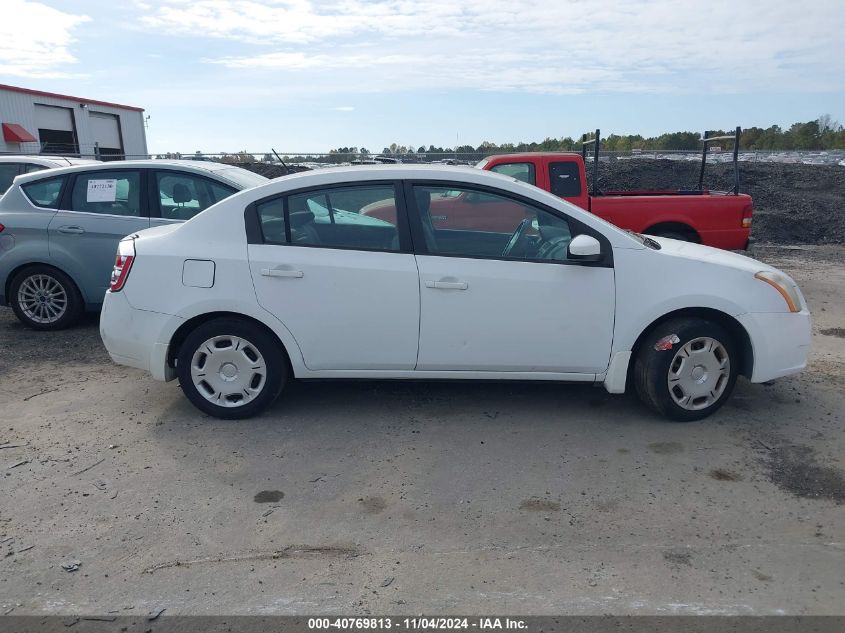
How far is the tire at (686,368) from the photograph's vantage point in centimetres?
457

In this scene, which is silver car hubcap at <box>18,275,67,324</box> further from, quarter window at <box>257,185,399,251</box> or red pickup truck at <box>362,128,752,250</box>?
red pickup truck at <box>362,128,752,250</box>

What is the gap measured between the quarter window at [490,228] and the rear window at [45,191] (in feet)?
14.9

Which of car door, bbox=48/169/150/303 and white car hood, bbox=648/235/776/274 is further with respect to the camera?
car door, bbox=48/169/150/303

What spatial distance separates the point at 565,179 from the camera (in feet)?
29.4

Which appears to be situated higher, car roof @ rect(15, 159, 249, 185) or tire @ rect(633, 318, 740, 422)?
car roof @ rect(15, 159, 249, 185)

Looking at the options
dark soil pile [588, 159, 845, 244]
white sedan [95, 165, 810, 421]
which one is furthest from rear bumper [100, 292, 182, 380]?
dark soil pile [588, 159, 845, 244]

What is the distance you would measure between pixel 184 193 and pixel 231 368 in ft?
10.0

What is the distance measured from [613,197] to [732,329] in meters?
4.59

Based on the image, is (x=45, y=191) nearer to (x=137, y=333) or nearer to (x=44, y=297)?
(x=44, y=297)

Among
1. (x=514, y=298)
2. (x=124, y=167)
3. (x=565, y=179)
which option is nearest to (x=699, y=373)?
(x=514, y=298)

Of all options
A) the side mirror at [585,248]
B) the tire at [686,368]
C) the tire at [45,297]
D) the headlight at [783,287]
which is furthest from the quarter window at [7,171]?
the headlight at [783,287]

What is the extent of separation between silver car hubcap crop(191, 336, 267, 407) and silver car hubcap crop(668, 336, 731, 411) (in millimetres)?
2776

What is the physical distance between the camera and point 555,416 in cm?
487

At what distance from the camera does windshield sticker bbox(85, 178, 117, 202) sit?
7.14 m
